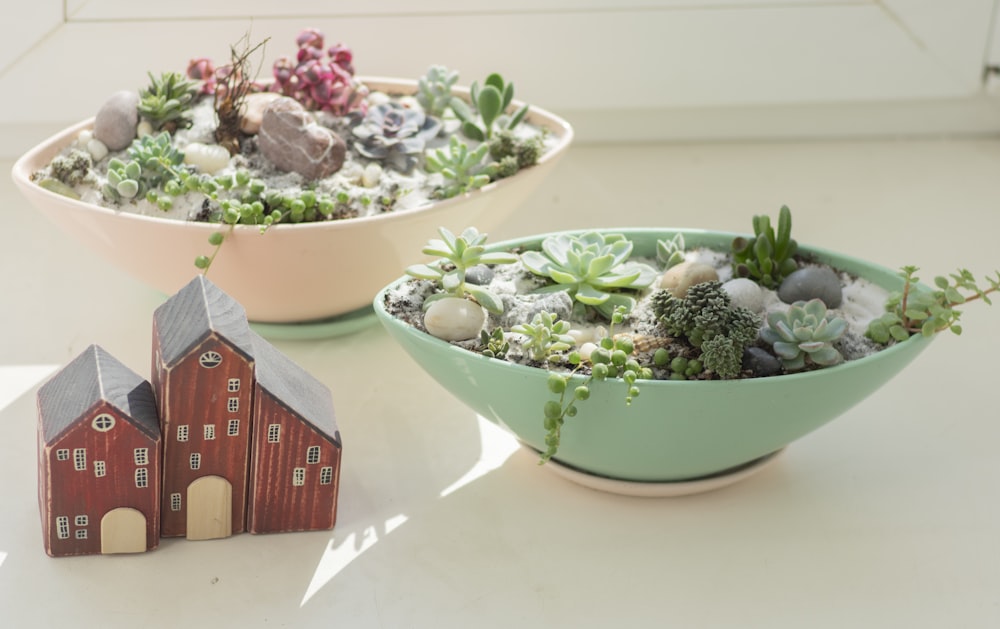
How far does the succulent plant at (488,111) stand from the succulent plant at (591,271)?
27 centimetres

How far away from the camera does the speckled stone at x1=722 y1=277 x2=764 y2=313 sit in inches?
34.9

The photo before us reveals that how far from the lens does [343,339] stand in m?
1.15

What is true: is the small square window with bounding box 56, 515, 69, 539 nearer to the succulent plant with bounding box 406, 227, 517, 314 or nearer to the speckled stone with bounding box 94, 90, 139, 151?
the succulent plant with bounding box 406, 227, 517, 314

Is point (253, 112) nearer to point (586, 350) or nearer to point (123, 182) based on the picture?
point (123, 182)

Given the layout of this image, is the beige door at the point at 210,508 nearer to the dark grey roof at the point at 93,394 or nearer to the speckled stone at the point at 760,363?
the dark grey roof at the point at 93,394

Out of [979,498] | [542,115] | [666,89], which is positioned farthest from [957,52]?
[979,498]

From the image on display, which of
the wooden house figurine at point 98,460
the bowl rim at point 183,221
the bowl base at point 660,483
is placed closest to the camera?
the wooden house figurine at point 98,460

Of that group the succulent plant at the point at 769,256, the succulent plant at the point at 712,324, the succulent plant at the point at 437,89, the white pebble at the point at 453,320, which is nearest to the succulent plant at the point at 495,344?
the white pebble at the point at 453,320

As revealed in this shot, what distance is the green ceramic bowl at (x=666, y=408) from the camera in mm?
786

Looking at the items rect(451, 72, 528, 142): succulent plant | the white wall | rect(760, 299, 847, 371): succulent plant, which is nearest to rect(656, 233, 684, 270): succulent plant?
rect(760, 299, 847, 371): succulent plant

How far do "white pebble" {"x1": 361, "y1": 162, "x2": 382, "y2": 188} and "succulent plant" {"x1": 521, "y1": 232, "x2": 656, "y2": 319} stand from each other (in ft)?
0.73

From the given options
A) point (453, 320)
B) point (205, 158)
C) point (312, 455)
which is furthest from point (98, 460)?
point (205, 158)

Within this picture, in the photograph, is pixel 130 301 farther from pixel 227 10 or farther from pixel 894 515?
pixel 894 515

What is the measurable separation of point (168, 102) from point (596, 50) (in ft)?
→ 2.15
